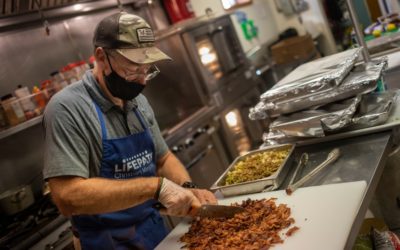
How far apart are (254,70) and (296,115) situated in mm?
2925

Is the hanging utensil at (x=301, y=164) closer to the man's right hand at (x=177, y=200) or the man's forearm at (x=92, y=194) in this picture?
the man's right hand at (x=177, y=200)

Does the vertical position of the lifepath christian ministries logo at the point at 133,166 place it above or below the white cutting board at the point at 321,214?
above

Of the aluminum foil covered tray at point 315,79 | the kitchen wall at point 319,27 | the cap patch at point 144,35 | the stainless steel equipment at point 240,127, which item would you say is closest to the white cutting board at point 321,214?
the aluminum foil covered tray at point 315,79

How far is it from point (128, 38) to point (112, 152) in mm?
516

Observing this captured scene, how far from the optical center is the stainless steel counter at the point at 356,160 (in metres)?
1.53

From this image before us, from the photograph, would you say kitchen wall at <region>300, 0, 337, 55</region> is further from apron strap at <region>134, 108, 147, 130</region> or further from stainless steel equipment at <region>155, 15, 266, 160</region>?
apron strap at <region>134, 108, 147, 130</region>

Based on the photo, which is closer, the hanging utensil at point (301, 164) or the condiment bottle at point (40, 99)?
the hanging utensil at point (301, 164)

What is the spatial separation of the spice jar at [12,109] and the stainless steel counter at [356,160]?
2014 mm

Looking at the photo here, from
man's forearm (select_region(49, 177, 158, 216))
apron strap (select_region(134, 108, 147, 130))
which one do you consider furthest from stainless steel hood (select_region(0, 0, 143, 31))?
man's forearm (select_region(49, 177, 158, 216))

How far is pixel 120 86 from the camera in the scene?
175 centimetres

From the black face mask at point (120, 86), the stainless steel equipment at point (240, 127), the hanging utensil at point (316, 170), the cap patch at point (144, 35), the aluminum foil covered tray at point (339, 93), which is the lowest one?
the stainless steel equipment at point (240, 127)

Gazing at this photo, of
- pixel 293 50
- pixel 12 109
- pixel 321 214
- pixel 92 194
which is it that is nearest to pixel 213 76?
pixel 293 50

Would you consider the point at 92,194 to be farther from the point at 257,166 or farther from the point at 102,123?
the point at 257,166

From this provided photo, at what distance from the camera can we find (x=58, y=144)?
156cm
